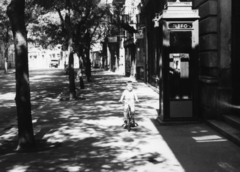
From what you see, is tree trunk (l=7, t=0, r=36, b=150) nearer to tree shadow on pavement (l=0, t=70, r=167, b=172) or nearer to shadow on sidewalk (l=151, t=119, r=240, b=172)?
tree shadow on pavement (l=0, t=70, r=167, b=172)

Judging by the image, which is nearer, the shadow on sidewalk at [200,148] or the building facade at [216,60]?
the shadow on sidewalk at [200,148]

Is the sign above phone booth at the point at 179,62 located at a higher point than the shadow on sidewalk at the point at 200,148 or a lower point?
higher

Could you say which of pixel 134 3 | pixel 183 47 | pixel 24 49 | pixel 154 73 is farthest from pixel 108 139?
pixel 134 3

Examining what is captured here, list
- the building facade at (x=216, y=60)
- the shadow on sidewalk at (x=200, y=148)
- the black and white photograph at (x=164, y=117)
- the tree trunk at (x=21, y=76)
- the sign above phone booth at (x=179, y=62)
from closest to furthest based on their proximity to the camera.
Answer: the shadow on sidewalk at (x=200, y=148)
the black and white photograph at (x=164, y=117)
the tree trunk at (x=21, y=76)
the building facade at (x=216, y=60)
the sign above phone booth at (x=179, y=62)

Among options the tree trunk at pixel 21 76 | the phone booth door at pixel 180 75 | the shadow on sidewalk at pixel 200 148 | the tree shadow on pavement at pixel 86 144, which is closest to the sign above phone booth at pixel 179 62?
the phone booth door at pixel 180 75

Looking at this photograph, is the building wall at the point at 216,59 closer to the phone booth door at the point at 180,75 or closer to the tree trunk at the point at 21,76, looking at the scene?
the phone booth door at the point at 180,75

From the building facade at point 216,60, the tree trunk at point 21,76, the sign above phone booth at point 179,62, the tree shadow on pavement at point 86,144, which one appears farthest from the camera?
the sign above phone booth at point 179,62

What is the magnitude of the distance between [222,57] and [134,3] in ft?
80.2

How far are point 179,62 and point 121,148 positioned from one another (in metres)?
3.73

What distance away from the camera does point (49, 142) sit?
8.45 m

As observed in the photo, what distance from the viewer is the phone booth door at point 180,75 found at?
1025cm

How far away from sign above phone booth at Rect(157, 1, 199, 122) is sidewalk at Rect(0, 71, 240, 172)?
53cm

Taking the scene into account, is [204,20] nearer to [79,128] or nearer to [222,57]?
[222,57]

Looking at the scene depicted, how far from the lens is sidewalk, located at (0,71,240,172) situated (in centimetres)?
639
